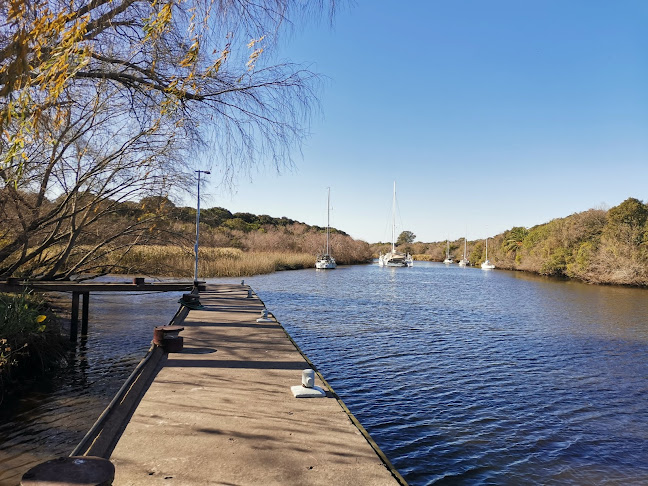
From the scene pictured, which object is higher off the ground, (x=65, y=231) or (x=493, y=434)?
(x=65, y=231)

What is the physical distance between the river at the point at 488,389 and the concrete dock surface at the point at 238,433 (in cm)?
149

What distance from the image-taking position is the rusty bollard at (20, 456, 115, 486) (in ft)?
8.17

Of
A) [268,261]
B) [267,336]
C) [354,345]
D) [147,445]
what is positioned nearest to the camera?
[147,445]

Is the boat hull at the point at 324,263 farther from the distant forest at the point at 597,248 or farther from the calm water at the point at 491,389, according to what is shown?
the calm water at the point at 491,389

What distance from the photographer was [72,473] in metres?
Result: 2.59

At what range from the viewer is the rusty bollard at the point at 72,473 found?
2.49 m

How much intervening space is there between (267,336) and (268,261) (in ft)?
121

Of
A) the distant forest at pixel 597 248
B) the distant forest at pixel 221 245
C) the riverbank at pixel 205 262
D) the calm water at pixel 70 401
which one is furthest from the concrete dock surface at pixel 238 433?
the distant forest at pixel 597 248

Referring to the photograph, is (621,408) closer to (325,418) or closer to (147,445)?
(325,418)

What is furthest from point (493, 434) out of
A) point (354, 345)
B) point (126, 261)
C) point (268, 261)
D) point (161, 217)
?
point (268, 261)

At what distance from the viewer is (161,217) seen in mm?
10914

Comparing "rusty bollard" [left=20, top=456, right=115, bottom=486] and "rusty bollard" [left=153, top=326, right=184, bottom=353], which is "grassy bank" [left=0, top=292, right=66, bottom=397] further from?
"rusty bollard" [left=20, top=456, right=115, bottom=486]

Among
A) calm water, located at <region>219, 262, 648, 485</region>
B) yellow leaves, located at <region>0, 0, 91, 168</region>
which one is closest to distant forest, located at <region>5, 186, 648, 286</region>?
yellow leaves, located at <region>0, 0, 91, 168</region>

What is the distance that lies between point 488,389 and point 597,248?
46.1 m
